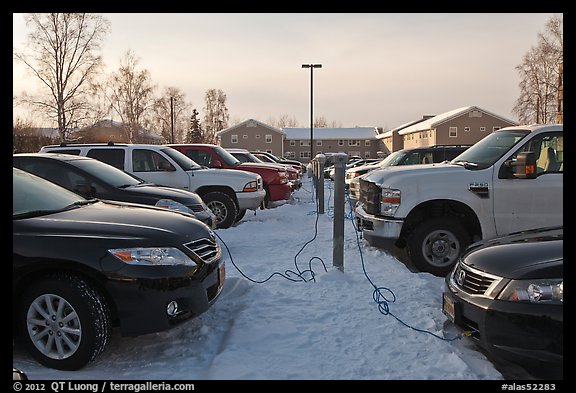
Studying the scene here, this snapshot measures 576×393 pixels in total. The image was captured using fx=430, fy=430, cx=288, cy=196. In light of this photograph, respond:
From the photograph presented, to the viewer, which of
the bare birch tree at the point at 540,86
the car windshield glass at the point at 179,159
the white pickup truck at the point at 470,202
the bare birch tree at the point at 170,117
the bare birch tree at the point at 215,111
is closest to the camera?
the white pickup truck at the point at 470,202

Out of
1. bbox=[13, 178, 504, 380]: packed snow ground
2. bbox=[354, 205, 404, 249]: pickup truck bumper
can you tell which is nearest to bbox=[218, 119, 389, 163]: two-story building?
bbox=[354, 205, 404, 249]: pickup truck bumper

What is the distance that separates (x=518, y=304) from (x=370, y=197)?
3443 millimetres

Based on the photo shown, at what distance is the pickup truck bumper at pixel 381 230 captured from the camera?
584 centimetres

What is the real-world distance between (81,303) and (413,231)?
4192 millimetres

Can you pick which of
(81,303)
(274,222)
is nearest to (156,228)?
(81,303)

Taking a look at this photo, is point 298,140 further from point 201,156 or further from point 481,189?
point 481,189

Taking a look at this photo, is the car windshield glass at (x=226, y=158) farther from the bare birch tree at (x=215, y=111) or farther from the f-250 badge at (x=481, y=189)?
the bare birch tree at (x=215, y=111)

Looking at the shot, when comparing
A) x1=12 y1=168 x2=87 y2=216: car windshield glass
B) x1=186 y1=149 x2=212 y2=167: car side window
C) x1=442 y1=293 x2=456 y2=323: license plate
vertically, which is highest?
x1=186 y1=149 x2=212 y2=167: car side window

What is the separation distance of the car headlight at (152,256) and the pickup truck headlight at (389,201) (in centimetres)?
319

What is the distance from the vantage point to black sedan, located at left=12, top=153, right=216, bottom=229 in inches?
235

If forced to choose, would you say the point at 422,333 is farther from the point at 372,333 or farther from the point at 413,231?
the point at 413,231

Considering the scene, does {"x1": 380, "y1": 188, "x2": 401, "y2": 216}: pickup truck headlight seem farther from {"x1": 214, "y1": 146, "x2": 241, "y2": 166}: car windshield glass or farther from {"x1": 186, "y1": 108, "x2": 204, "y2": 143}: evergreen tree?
{"x1": 186, "y1": 108, "x2": 204, "y2": 143}: evergreen tree

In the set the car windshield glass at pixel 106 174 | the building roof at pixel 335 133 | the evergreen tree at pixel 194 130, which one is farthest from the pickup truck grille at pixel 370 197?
the evergreen tree at pixel 194 130

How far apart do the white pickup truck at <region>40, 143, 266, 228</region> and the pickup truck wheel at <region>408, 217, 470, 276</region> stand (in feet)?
14.5
